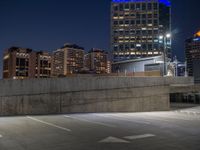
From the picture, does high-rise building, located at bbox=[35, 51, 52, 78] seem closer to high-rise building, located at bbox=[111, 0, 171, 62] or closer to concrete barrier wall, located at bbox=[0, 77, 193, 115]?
high-rise building, located at bbox=[111, 0, 171, 62]

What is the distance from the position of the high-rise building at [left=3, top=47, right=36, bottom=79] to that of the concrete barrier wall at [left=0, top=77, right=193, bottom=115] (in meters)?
157

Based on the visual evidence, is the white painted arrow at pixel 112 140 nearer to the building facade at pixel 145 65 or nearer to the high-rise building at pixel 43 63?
the building facade at pixel 145 65

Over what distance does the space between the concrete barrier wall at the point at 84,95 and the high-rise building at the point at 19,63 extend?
157 meters

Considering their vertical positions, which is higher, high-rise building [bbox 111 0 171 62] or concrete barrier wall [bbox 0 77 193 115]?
high-rise building [bbox 111 0 171 62]

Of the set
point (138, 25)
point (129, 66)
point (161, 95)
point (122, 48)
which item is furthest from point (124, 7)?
point (161, 95)

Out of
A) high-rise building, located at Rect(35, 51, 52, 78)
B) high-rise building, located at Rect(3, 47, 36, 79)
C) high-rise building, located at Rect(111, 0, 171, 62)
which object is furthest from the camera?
high-rise building, located at Rect(35, 51, 52, 78)

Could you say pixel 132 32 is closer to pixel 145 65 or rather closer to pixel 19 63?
pixel 19 63

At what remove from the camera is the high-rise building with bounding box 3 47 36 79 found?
174 metres

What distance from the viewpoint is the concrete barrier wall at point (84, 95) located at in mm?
21234

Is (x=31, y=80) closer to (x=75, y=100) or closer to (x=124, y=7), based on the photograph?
(x=75, y=100)

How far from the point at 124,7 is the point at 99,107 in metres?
155

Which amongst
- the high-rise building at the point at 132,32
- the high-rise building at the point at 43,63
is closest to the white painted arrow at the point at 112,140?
the high-rise building at the point at 132,32

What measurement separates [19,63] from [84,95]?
165933 millimetres

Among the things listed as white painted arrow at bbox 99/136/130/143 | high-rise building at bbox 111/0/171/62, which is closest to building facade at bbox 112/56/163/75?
white painted arrow at bbox 99/136/130/143
